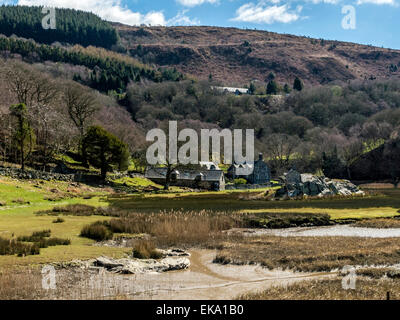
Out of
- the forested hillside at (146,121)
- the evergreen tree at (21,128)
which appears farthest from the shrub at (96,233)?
the forested hillside at (146,121)

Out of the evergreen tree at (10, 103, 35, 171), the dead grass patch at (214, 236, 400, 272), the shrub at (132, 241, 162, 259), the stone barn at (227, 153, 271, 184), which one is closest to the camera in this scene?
the dead grass patch at (214, 236, 400, 272)

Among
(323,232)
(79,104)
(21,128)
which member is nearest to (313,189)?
(323,232)

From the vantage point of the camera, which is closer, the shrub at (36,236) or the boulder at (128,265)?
the boulder at (128,265)

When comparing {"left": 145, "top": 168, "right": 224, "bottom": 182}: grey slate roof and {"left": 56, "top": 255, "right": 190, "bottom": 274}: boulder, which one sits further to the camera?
{"left": 145, "top": 168, "right": 224, "bottom": 182}: grey slate roof

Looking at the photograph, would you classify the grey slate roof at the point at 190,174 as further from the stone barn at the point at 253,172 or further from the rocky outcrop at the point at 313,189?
the rocky outcrop at the point at 313,189

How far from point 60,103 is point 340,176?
7613cm

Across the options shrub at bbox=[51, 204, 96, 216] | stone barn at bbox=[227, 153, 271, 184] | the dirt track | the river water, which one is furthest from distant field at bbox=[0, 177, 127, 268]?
stone barn at bbox=[227, 153, 271, 184]

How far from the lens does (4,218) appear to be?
34812 millimetres

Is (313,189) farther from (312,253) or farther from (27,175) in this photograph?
(312,253)

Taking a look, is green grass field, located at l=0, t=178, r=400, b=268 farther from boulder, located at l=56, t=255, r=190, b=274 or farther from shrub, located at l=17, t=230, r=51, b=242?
boulder, located at l=56, t=255, r=190, b=274

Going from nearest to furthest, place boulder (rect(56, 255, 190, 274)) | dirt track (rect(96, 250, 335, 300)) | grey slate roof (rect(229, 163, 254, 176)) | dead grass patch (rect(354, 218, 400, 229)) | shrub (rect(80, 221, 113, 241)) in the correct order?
dirt track (rect(96, 250, 335, 300))
boulder (rect(56, 255, 190, 274))
shrub (rect(80, 221, 113, 241))
dead grass patch (rect(354, 218, 400, 229))
grey slate roof (rect(229, 163, 254, 176))

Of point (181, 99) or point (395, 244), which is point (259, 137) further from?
point (395, 244)

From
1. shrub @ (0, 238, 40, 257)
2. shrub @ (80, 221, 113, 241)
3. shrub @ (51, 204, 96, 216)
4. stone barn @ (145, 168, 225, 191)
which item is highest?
shrub @ (0, 238, 40, 257)
